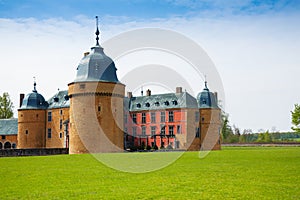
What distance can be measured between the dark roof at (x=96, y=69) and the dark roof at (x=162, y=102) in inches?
501

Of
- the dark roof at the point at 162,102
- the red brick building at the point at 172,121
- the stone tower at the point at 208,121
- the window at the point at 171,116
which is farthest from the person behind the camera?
the window at the point at 171,116

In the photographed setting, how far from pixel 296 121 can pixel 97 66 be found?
34.8 metres

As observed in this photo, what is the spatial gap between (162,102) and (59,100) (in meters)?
14.3

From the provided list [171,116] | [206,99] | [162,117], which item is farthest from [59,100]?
[206,99]

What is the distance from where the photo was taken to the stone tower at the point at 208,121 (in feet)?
194

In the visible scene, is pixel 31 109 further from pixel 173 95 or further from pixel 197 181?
pixel 197 181

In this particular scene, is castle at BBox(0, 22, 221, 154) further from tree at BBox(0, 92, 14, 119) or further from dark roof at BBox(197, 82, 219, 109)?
tree at BBox(0, 92, 14, 119)

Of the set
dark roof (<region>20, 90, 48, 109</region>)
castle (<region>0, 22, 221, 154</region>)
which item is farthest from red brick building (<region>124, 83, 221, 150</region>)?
dark roof (<region>20, 90, 48, 109</region>)

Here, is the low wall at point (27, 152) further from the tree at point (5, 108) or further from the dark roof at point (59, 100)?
the tree at point (5, 108)

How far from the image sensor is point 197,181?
1469 cm

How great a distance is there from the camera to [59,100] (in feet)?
194

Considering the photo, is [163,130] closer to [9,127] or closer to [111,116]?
[111,116]

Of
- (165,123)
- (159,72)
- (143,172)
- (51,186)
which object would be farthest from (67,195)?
(165,123)

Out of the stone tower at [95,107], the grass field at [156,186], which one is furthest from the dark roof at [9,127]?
the grass field at [156,186]
